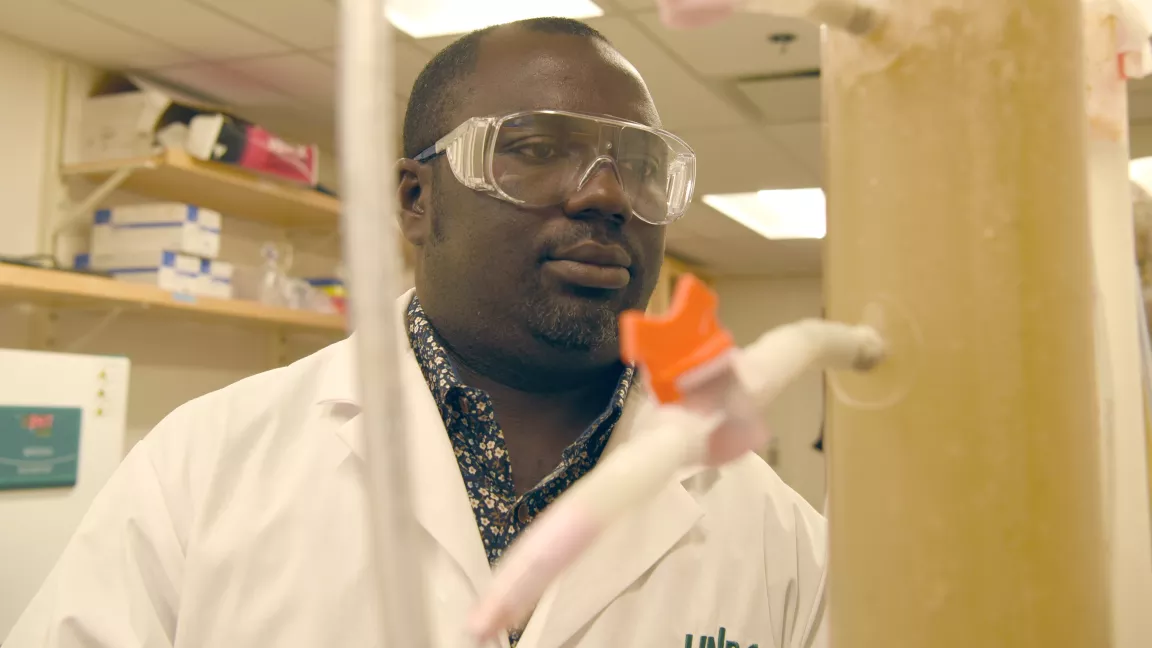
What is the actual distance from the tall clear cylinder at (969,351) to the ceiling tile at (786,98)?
2.78m

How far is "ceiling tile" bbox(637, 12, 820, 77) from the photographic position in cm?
245

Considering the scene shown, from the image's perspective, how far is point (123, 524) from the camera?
2.88ft

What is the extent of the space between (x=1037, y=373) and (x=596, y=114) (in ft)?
2.25

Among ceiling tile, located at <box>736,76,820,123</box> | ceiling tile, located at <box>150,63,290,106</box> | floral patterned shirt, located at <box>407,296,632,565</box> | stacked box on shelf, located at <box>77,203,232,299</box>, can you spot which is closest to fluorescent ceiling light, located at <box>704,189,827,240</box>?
ceiling tile, located at <box>736,76,820,123</box>

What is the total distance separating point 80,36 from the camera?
2.62 meters

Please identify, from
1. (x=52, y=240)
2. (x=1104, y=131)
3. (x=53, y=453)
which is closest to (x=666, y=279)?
(x=52, y=240)

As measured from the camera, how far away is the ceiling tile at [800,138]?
3459mm

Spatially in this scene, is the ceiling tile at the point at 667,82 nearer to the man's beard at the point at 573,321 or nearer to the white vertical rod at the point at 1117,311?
the man's beard at the point at 573,321

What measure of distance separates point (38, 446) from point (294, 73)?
4.73 ft

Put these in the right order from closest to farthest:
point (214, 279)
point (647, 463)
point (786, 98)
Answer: point (647, 463) < point (214, 279) < point (786, 98)

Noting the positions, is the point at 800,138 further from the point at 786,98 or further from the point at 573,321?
the point at 573,321

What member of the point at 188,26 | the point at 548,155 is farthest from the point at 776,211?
the point at 548,155

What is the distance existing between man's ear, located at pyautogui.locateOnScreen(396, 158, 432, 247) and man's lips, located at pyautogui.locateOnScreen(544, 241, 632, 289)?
0.75 ft

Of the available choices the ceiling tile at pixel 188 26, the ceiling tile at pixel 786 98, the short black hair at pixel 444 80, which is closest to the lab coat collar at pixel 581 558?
the short black hair at pixel 444 80
